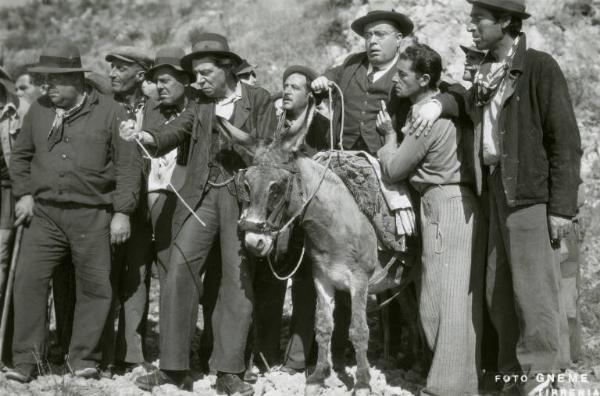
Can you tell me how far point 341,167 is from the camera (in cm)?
639

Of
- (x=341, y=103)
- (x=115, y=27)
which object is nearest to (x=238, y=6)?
(x=115, y=27)

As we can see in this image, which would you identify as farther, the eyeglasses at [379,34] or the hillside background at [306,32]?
the hillside background at [306,32]

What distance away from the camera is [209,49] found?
6.46m

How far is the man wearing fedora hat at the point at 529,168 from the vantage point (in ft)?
17.9

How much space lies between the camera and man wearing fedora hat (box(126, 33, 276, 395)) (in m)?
6.34

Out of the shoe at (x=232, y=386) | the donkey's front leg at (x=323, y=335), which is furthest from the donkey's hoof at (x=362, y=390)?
the shoe at (x=232, y=386)

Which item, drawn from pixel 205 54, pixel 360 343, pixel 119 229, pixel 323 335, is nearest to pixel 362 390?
pixel 360 343

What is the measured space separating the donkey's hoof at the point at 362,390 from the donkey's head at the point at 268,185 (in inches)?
56.3

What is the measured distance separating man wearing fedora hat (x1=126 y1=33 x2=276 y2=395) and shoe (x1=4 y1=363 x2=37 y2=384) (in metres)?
1.03

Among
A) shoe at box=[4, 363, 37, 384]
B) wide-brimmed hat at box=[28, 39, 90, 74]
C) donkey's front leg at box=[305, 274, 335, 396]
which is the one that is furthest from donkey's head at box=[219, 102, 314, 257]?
shoe at box=[4, 363, 37, 384]

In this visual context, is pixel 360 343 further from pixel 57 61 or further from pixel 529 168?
pixel 57 61

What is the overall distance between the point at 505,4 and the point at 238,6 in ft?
55.7

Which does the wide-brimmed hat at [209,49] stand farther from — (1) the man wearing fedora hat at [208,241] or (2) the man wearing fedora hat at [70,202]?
(2) the man wearing fedora hat at [70,202]

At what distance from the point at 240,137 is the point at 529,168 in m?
2.26
